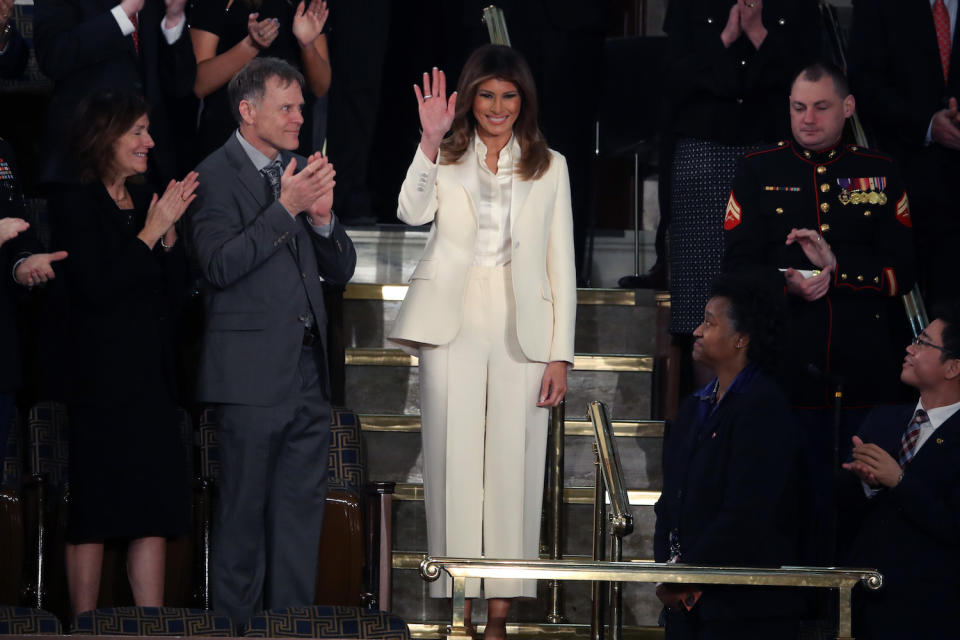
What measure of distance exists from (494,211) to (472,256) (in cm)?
14

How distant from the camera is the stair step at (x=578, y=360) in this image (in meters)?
5.04

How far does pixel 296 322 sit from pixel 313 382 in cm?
18

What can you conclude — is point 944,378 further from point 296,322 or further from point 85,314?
point 85,314

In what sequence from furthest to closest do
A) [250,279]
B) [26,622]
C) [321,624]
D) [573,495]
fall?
[573,495] < [250,279] < [321,624] < [26,622]

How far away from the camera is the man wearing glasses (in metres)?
3.57

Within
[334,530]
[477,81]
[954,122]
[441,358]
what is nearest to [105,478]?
[334,530]

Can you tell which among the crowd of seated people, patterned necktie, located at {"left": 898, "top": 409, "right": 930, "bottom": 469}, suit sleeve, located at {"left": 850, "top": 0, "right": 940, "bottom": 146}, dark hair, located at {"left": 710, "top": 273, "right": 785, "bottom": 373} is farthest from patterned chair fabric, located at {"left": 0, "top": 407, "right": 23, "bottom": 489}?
suit sleeve, located at {"left": 850, "top": 0, "right": 940, "bottom": 146}

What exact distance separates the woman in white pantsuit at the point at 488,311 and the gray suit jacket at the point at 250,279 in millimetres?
297

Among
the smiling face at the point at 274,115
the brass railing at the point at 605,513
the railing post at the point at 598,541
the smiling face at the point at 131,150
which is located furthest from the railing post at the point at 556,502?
the smiling face at the point at 131,150

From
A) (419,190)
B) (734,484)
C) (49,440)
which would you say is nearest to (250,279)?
(419,190)

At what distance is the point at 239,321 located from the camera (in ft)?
13.1

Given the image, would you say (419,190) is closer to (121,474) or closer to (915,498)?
(121,474)

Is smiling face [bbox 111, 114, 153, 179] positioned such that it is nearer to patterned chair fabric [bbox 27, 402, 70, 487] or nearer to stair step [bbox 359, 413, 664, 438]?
patterned chair fabric [bbox 27, 402, 70, 487]

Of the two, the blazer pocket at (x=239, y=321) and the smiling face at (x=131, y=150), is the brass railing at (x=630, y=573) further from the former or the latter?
the smiling face at (x=131, y=150)
